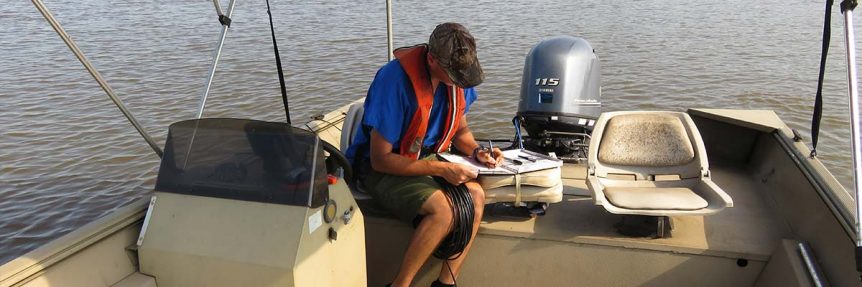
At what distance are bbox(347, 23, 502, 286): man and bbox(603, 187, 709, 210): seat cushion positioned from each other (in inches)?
24.4

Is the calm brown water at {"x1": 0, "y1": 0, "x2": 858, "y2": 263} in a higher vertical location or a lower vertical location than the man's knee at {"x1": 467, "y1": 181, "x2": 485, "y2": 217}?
lower

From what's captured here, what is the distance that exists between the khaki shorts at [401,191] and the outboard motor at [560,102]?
4.89 ft

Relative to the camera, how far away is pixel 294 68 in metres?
9.12

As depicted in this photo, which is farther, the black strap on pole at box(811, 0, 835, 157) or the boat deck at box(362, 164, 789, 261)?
the boat deck at box(362, 164, 789, 261)

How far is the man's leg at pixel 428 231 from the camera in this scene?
2623 millimetres

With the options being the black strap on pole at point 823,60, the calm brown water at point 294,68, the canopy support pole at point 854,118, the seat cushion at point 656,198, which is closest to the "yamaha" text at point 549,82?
the seat cushion at point 656,198

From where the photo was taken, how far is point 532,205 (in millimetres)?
3086

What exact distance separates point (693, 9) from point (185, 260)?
1313 cm

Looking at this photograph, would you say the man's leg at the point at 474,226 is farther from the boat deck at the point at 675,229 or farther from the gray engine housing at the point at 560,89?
the gray engine housing at the point at 560,89

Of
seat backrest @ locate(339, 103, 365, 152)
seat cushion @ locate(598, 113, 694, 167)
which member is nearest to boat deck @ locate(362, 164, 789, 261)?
seat cushion @ locate(598, 113, 694, 167)

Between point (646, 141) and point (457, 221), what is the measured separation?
112cm

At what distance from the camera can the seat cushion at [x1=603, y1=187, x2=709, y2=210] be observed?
2.71 m

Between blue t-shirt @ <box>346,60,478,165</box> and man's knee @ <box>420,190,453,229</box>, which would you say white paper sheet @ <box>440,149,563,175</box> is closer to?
man's knee @ <box>420,190,453,229</box>

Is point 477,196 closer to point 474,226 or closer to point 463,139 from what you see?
point 474,226
